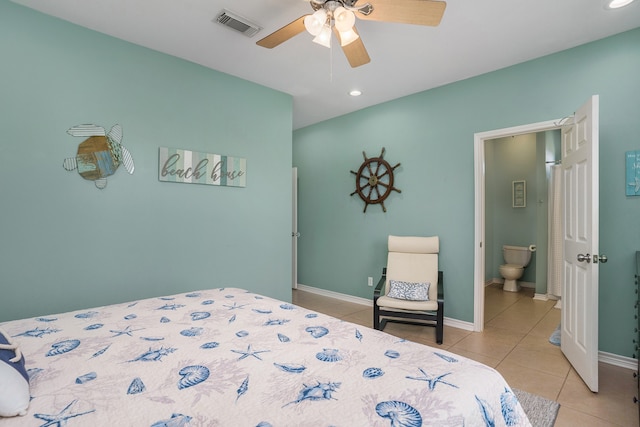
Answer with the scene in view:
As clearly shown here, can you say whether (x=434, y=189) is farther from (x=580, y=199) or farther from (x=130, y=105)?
(x=130, y=105)

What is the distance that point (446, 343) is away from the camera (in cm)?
316

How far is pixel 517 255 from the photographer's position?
17.8 ft

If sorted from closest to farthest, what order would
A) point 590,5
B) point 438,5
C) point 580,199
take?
point 438,5, point 590,5, point 580,199

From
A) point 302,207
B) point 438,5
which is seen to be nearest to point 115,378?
point 438,5

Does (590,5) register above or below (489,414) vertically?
above

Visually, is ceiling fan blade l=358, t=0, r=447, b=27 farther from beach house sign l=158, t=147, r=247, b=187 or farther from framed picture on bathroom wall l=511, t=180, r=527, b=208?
framed picture on bathroom wall l=511, t=180, r=527, b=208

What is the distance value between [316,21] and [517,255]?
5250 millimetres

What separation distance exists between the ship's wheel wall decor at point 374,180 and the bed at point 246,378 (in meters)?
2.81

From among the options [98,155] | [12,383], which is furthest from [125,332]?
[98,155]

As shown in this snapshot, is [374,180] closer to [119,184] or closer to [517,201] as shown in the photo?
[119,184]

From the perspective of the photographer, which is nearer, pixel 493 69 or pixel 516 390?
pixel 516 390

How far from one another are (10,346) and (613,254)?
12.6 ft

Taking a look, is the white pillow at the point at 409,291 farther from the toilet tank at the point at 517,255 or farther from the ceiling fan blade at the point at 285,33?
the toilet tank at the point at 517,255

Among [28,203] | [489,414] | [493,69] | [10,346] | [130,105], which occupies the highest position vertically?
[493,69]
